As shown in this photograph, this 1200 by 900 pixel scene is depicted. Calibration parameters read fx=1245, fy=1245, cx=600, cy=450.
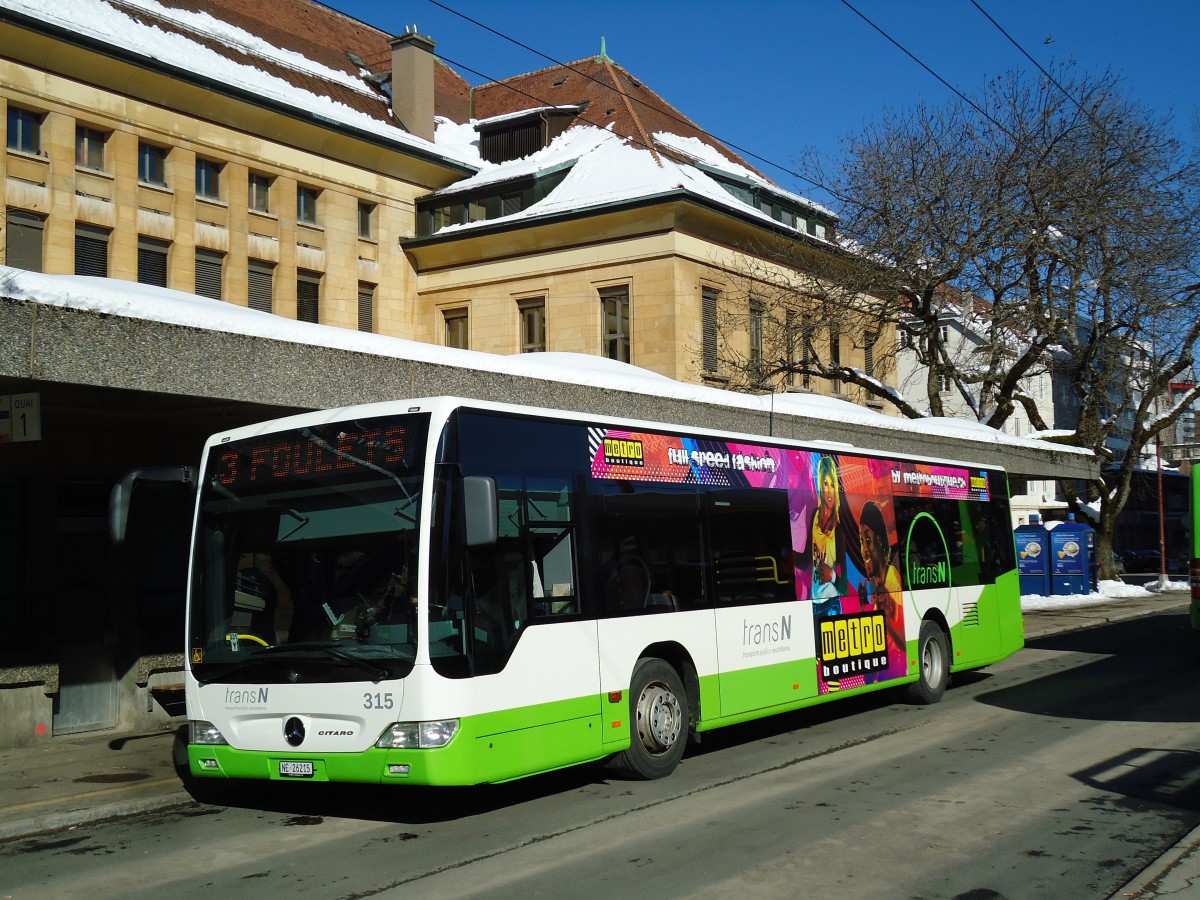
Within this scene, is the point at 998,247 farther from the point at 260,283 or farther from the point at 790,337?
the point at 260,283

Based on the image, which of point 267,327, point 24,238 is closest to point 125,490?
point 267,327

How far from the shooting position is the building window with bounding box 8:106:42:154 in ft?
114

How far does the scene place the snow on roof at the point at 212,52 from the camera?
35625mm

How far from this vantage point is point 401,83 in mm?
47094

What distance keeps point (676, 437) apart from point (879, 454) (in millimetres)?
4236

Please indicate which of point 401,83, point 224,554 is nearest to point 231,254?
point 401,83

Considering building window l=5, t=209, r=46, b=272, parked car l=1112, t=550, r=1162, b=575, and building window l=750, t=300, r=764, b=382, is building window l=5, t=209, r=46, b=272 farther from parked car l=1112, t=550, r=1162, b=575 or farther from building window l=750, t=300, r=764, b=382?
parked car l=1112, t=550, r=1162, b=575

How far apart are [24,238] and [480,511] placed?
31.7 meters

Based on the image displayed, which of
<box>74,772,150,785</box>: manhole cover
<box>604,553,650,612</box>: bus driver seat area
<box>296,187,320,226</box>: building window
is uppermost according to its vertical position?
<box>296,187,320,226</box>: building window

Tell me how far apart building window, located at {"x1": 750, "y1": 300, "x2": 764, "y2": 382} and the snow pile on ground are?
30.1ft

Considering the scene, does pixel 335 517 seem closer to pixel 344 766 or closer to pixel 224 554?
pixel 224 554

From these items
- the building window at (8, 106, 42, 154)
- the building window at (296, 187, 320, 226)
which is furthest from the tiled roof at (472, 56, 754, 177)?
the building window at (8, 106, 42, 154)

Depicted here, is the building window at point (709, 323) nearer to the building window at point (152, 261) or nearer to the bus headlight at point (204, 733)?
the building window at point (152, 261)

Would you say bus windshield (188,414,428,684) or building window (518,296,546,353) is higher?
building window (518,296,546,353)
